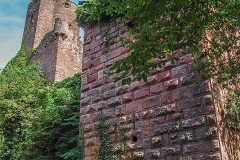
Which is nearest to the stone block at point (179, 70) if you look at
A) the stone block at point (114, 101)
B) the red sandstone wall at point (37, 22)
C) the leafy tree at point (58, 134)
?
the stone block at point (114, 101)

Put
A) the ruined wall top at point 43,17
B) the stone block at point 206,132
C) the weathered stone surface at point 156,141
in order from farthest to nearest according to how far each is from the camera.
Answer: the ruined wall top at point 43,17
the weathered stone surface at point 156,141
the stone block at point 206,132

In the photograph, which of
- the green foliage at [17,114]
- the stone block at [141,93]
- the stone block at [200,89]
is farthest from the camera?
the green foliage at [17,114]

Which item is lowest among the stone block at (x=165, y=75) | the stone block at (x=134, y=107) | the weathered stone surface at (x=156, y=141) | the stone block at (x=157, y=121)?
the weathered stone surface at (x=156, y=141)

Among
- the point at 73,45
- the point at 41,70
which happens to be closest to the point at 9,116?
the point at 41,70

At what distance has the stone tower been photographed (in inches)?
664

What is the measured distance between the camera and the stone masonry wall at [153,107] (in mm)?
3396

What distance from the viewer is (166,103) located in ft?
12.6

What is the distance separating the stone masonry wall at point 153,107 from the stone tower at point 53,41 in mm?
11593

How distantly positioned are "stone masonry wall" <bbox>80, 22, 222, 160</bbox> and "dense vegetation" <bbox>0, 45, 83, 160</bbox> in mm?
852

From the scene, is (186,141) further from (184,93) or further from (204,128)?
(184,93)

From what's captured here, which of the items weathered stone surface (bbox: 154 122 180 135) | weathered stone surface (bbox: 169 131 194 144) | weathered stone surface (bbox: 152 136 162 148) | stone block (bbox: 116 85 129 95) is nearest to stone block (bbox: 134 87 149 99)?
stone block (bbox: 116 85 129 95)

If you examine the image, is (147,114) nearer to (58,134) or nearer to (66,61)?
(58,134)

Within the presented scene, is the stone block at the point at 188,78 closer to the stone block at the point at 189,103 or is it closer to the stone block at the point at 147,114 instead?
the stone block at the point at 189,103

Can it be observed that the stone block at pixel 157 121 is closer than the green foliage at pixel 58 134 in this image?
Yes
